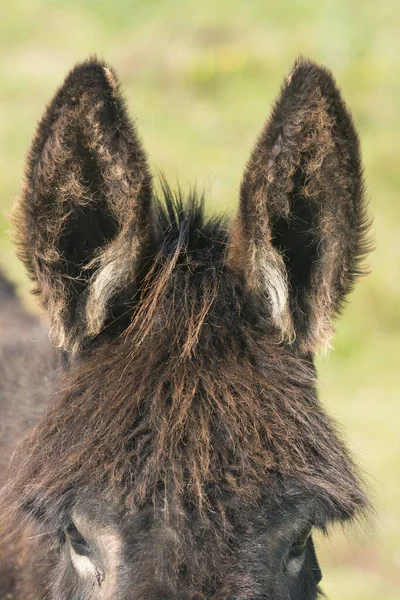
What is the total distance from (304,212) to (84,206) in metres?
0.72

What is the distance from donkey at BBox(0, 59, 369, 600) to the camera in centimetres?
257

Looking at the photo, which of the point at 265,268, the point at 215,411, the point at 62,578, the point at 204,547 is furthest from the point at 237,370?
the point at 62,578

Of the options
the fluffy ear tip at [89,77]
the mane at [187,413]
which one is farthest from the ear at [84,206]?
the mane at [187,413]

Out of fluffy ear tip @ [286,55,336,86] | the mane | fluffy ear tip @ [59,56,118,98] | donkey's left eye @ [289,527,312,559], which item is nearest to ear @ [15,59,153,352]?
fluffy ear tip @ [59,56,118,98]

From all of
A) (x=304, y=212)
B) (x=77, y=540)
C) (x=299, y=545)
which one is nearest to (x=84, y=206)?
(x=304, y=212)

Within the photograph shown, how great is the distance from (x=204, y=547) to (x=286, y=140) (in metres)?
1.20

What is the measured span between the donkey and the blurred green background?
21.7ft

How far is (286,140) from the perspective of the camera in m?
2.69

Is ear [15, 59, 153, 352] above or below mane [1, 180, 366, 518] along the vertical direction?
above

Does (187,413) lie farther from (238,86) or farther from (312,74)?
(238,86)

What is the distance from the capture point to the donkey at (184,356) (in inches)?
101

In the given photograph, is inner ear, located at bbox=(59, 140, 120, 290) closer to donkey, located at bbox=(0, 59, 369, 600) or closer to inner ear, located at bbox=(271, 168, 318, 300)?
donkey, located at bbox=(0, 59, 369, 600)

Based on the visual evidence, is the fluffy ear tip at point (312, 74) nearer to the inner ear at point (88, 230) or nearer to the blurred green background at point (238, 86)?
the inner ear at point (88, 230)

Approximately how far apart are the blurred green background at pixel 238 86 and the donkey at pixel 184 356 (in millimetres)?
6603
